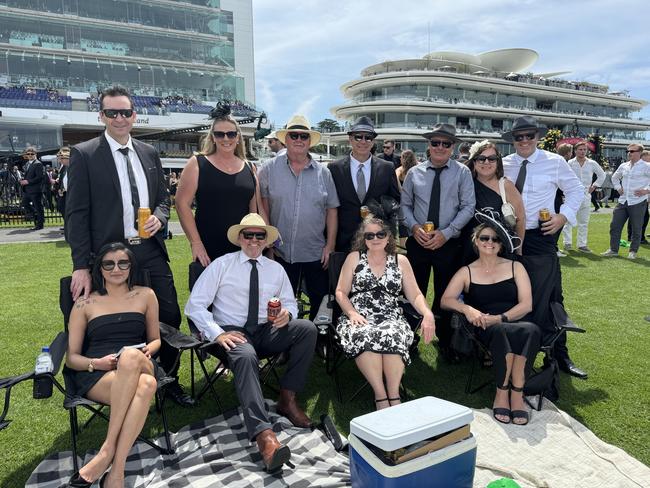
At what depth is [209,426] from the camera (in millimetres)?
3135

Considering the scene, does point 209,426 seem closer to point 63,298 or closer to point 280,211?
point 63,298

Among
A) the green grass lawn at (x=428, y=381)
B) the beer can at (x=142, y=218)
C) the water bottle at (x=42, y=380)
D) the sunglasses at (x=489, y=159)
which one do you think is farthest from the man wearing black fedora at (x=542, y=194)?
the water bottle at (x=42, y=380)

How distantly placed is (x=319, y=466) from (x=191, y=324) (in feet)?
4.55

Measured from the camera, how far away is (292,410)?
126 inches

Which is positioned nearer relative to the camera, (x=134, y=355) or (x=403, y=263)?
(x=134, y=355)

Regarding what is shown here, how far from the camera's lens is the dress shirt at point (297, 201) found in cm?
402

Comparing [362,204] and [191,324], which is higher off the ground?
[362,204]

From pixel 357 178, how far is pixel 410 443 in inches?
104

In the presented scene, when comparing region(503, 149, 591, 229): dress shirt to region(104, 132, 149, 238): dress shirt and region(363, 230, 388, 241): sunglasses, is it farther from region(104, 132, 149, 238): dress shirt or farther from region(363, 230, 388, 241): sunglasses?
region(104, 132, 149, 238): dress shirt

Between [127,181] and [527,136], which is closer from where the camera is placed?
[127,181]

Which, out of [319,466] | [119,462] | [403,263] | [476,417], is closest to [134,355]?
[119,462]

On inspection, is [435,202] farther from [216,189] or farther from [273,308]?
[216,189]

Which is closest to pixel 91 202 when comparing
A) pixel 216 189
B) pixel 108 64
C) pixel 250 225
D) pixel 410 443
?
pixel 216 189

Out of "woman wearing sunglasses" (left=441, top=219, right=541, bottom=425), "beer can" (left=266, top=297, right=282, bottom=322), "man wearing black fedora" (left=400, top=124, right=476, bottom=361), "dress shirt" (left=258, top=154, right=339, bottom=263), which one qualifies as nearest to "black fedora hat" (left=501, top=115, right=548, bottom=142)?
"man wearing black fedora" (left=400, top=124, right=476, bottom=361)
